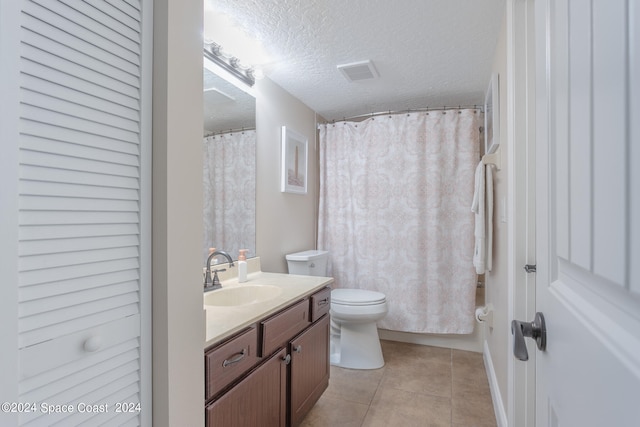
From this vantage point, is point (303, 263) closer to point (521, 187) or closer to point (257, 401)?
point (257, 401)

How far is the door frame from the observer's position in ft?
4.61

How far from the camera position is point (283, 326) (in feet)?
4.92

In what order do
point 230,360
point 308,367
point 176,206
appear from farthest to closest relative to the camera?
point 308,367 → point 230,360 → point 176,206

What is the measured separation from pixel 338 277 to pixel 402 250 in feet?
2.21

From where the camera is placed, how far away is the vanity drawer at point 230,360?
1.07m

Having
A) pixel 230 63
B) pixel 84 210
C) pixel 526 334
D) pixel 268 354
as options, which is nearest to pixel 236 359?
pixel 268 354

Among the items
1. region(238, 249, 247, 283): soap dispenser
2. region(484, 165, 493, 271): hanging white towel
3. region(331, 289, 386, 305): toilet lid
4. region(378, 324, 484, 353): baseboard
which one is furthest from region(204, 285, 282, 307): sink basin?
region(378, 324, 484, 353): baseboard

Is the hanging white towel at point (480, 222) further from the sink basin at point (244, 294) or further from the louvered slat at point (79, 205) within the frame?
the louvered slat at point (79, 205)

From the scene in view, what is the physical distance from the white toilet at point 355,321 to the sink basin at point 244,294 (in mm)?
753

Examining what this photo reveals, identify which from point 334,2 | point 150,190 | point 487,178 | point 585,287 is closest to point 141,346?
point 150,190

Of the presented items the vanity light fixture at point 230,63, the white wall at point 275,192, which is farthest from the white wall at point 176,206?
the white wall at point 275,192

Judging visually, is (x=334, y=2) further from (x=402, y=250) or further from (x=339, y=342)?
(x=339, y=342)

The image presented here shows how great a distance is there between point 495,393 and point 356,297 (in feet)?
3.55

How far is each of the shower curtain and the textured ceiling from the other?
371mm
